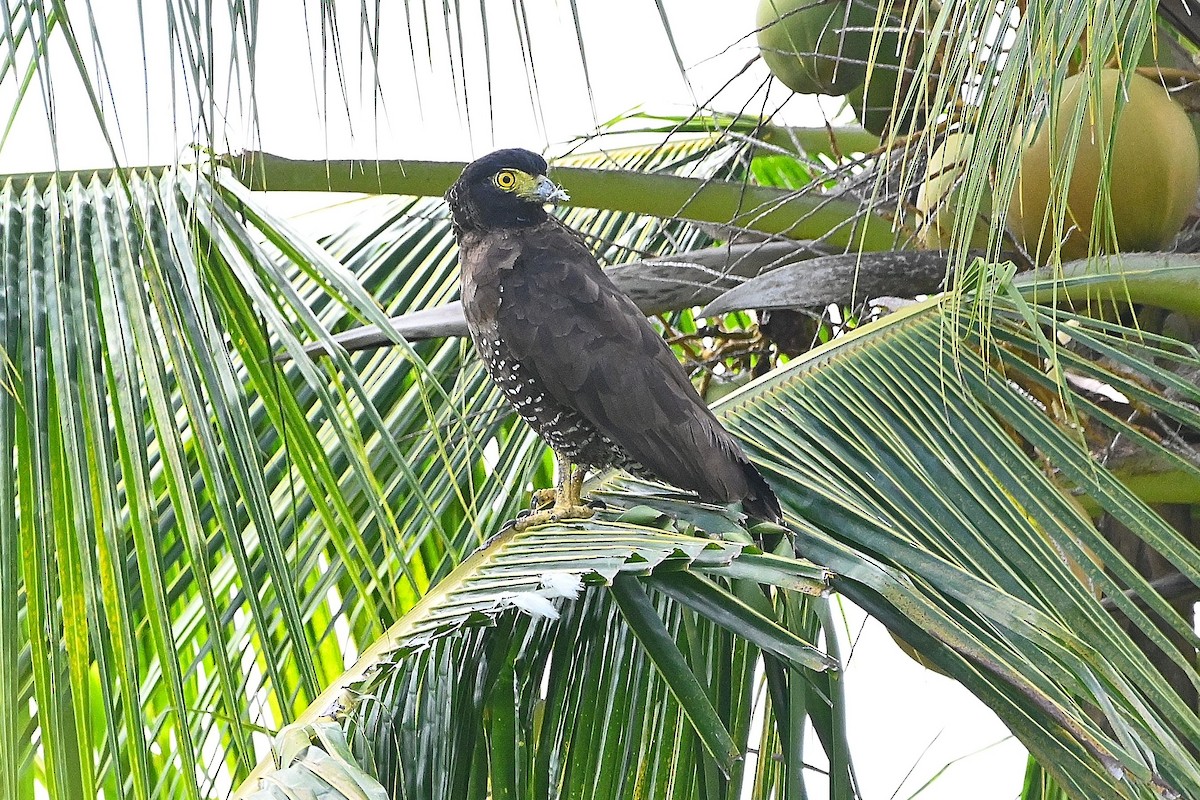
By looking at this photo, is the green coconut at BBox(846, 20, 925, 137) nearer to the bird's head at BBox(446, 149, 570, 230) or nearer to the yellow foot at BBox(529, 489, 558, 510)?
the bird's head at BBox(446, 149, 570, 230)

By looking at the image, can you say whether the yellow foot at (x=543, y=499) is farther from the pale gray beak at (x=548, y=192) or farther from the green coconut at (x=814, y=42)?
the green coconut at (x=814, y=42)

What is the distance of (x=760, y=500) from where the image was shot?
189 centimetres

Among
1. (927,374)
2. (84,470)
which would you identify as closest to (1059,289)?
(927,374)

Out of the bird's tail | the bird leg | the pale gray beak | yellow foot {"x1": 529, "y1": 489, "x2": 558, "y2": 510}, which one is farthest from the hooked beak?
the bird's tail

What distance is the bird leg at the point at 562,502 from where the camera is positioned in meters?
2.07

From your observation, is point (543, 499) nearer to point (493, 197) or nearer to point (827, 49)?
point (493, 197)

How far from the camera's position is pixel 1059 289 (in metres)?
1.98

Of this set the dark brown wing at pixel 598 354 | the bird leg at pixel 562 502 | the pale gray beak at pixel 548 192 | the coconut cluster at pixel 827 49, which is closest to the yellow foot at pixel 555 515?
the bird leg at pixel 562 502

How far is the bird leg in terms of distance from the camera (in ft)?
6.80

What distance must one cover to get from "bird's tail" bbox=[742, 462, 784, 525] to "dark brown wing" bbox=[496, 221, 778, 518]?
0.55 ft

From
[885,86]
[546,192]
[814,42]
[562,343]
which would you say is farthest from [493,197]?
[885,86]

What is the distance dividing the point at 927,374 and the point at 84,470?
1.29 m

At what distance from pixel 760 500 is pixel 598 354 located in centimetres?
53

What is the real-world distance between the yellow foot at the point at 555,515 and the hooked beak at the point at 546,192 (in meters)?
0.57
